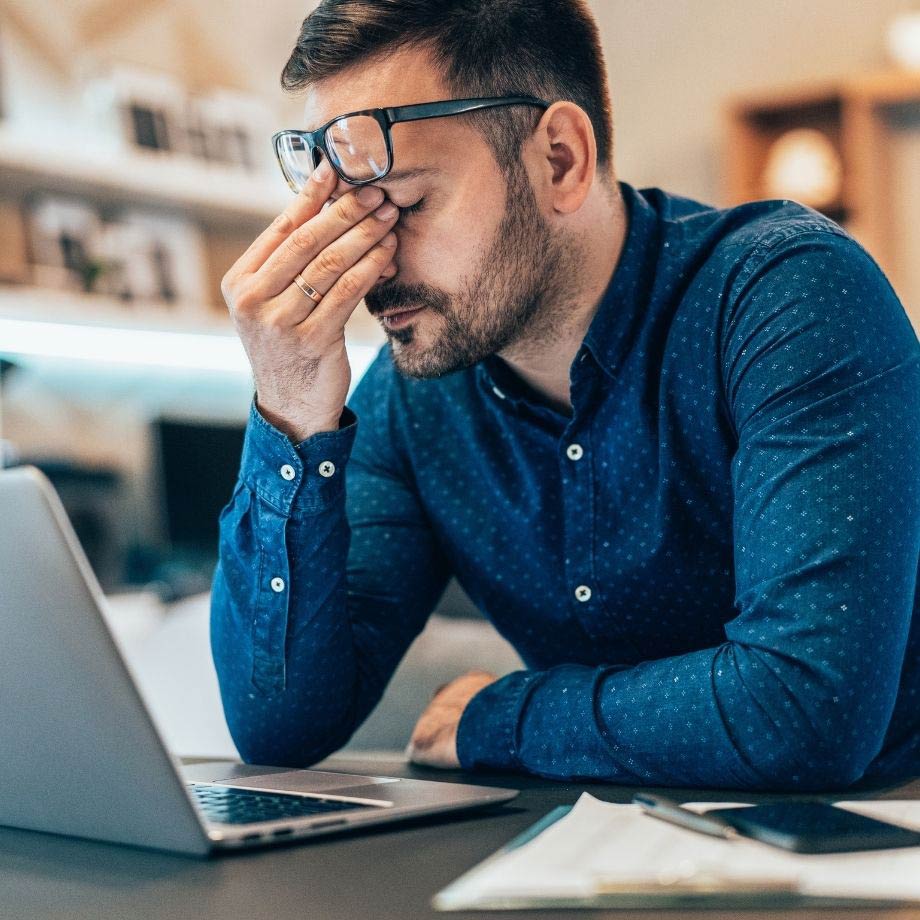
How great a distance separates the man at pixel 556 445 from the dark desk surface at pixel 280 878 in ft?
0.79

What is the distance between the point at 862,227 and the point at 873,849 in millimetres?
3165

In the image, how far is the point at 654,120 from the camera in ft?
13.4

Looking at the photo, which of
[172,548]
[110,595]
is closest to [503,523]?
[110,595]

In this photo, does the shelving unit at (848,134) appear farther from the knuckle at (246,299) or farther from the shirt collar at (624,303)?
the knuckle at (246,299)

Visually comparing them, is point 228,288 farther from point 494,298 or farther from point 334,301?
point 494,298

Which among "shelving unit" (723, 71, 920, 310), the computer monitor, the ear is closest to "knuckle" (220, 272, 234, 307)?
the ear

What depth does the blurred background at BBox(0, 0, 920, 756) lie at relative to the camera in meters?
3.08

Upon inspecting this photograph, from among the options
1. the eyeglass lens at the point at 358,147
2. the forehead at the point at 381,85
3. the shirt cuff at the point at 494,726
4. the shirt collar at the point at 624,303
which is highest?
the forehead at the point at 381,85

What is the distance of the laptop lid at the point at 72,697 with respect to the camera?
2.02 feet

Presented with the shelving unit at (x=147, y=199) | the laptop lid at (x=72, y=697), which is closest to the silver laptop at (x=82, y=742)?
the laptop lid at (x=72, y=697)

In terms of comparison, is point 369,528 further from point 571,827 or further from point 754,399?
point 571,827

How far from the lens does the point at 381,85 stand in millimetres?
1154

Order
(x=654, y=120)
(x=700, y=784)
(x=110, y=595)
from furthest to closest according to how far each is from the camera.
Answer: (x=654, y=120) < (x=110, y=595) < (x=700, y=784)

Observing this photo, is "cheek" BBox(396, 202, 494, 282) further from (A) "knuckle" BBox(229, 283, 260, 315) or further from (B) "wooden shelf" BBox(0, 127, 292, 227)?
(B) "wooden shelf" BBox(0, 127, 292, 227)
